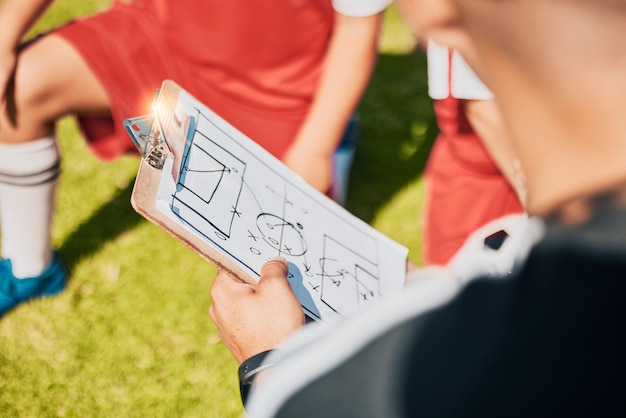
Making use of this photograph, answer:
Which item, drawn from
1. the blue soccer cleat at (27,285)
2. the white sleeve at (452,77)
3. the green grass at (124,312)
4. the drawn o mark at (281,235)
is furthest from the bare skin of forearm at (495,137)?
the blue soccer cleat at (27,285)

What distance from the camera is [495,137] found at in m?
1.68

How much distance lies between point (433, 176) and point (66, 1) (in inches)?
108

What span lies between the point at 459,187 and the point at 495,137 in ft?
0.83

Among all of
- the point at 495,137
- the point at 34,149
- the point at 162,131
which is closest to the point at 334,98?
the point at 495,137

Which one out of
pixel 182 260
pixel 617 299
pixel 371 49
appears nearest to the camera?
pixel 617 299

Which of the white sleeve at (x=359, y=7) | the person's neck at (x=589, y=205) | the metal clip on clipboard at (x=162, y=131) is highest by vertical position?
the person's neck at (x=589, y=205)

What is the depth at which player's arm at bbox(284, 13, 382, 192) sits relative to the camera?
176cm

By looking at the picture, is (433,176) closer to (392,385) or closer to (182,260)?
(182,260)

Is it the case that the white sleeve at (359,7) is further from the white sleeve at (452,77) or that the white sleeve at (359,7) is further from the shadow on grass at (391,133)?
the shadow on grass at (391,133)

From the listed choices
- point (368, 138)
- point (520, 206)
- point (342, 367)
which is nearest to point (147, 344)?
point (520, 206)

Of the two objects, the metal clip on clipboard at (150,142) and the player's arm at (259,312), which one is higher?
the metal clip on clipboard at (150,142)

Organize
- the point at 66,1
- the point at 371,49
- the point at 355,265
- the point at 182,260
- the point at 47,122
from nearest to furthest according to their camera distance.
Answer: the point at 355,265 < the point at 371,49 < the point at 47,122 < the point at 182,260 < the point at 66,1

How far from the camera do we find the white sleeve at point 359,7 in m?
1.67

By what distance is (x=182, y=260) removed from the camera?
246cm
